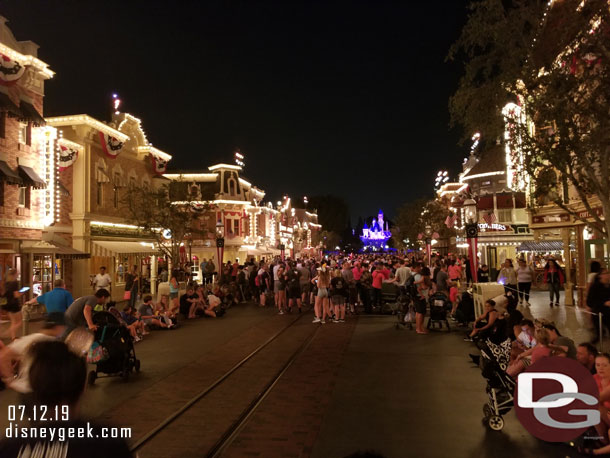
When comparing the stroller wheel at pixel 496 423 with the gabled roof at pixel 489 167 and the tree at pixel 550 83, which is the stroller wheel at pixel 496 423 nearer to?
the tree at pixel 550 83

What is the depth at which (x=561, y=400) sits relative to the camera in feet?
15.5

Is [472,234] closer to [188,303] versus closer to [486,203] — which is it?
[188,303]

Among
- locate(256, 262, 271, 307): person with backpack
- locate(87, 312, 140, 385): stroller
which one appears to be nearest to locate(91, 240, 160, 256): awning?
locate(256, 262, 271, 307): person with backpack

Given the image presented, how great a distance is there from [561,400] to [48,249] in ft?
66.3

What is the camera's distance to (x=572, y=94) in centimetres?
962

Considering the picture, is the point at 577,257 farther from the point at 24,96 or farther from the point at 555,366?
the point at 24,96

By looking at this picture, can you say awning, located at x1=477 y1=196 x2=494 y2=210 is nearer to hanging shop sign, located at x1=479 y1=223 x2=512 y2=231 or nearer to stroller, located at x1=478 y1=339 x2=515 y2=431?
hanging shop sign, located at x1=479 y1=223 x2=512 y2=231

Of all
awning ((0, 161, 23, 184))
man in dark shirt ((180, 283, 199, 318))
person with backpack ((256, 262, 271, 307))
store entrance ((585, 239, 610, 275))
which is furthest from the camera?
person with backpack ((256, 262, 271, 307))

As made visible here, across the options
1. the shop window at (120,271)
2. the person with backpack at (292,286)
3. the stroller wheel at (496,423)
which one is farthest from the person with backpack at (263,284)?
the stroller wheel at (496,423)

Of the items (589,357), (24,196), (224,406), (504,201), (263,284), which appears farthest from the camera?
(504,201)

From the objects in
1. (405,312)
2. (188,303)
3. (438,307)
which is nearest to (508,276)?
(405,312)

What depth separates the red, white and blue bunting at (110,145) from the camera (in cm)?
2702

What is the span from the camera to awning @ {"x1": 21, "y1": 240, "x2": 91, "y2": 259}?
779 inches

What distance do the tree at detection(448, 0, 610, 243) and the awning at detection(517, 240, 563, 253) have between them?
25.0m
